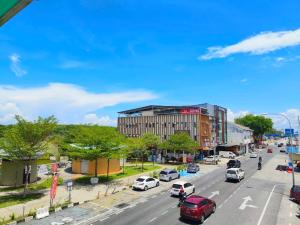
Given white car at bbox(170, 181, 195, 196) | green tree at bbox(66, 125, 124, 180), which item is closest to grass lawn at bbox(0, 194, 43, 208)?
green tree at bbox(66, 125, 124, 180)

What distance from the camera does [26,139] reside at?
3194 cm

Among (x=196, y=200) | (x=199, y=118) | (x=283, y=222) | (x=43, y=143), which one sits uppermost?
(x=199, y=118)

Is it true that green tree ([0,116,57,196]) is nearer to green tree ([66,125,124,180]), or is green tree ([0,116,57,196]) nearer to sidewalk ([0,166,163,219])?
sidewalk ([0,166,163,219])

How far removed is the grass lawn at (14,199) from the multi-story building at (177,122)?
155ft

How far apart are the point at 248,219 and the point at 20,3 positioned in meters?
25.4

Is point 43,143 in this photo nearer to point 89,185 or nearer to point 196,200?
point 89,185

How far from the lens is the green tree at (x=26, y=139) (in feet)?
102

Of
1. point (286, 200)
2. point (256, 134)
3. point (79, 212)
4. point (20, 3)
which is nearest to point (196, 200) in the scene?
point (79, 212)

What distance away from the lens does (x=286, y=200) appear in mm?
32094

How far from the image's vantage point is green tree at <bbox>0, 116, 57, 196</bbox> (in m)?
A: 31.1

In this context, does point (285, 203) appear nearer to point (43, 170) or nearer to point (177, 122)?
point (43, 170)

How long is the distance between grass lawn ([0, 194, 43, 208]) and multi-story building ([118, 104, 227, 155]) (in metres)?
47.2

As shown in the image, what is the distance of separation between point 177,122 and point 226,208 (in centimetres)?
4725

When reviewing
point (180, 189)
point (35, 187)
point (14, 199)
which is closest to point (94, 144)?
point (35, 187)
